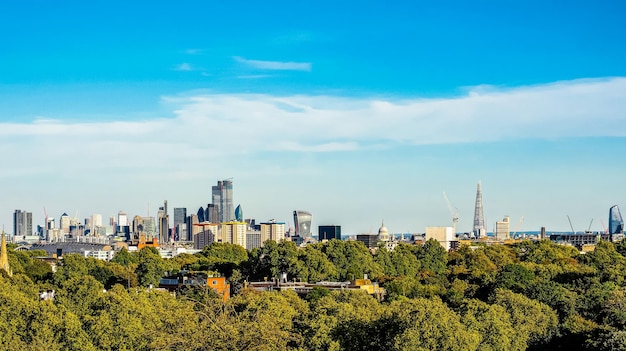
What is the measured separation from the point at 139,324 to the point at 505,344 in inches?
826

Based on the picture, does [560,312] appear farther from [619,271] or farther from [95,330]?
[95,330]

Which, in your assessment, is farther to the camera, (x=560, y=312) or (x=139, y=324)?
(x=560, y=312)

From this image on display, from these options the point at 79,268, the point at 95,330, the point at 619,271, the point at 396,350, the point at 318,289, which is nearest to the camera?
the point at 396,350

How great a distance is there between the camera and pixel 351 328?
5875 centimetres

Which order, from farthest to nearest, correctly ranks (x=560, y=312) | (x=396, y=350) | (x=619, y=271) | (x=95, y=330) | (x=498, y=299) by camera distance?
(x=619, y=271) < (x=560, y=312) < (x=498, y=299) < (x=95, y=330) < (x=396, y=350)

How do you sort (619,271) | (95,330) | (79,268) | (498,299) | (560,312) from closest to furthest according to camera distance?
(95,330)
(498,299)
(560,312)
(619,271)
(79,268)

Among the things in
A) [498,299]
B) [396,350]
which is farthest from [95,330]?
[498,299]

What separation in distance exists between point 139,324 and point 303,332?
30.6ft

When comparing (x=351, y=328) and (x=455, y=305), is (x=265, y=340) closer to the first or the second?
(x=351, y=328)

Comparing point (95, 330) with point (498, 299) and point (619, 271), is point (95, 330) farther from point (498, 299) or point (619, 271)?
point (619, 271)

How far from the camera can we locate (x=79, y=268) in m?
119

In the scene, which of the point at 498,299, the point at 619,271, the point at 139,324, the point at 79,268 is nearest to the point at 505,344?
the point at 498,299

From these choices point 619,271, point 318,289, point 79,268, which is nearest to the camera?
point 318,289

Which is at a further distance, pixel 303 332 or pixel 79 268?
pixel 79 268
